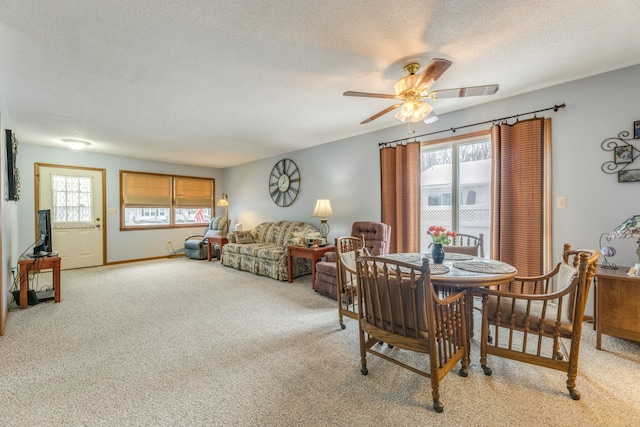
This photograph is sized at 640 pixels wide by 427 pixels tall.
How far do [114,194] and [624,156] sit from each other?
26.4ft

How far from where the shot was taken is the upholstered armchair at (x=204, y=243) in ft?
21.5

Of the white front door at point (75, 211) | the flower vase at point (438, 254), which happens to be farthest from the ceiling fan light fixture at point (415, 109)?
the white front door at point (75, 211)

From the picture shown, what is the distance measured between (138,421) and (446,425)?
1.66 meters

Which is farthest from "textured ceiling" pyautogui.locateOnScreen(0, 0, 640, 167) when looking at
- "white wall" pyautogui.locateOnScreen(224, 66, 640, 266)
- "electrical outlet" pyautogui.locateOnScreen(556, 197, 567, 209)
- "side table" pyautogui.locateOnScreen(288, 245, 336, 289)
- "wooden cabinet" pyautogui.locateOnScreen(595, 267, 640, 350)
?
"side table" pyautogui.locateOnScreen(288, 245, 336, 289)

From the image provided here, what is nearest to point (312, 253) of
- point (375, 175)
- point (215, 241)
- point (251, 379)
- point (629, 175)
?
point (375, 175)

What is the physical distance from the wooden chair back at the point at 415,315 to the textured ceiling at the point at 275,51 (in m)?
1.61

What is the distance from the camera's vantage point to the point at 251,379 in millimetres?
1887

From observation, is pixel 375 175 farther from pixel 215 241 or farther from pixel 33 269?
pixel 33 269

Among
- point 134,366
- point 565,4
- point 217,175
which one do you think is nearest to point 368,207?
point 565,4

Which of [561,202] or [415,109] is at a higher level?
[415,109]

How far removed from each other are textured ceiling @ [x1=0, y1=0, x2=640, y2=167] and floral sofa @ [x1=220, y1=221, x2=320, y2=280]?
7.18 feet

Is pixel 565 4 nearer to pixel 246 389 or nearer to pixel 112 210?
pixel 246 389

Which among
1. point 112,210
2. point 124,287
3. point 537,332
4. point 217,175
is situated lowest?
point 124,287

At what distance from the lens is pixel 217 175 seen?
25.6 feet
